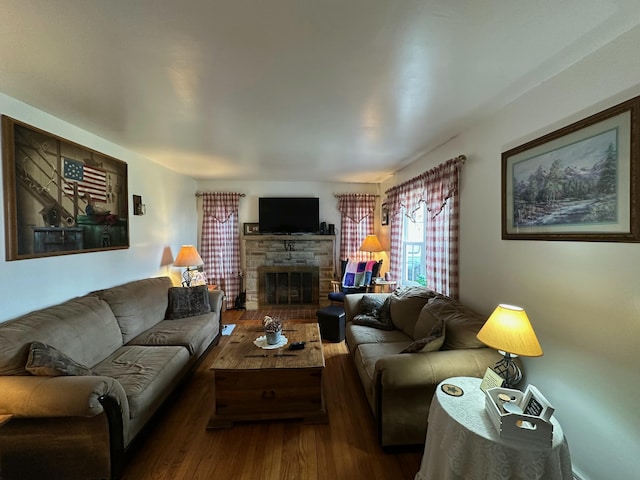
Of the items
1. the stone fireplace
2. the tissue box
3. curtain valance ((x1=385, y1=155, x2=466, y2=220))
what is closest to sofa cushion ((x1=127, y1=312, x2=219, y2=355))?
the stone fireplace

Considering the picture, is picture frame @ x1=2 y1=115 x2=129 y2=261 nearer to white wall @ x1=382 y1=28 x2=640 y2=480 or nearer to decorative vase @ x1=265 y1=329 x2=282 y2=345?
decorative vase @ x1=265 y1=329 x2=282 y2=345

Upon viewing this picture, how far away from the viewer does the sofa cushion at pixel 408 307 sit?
2682mm

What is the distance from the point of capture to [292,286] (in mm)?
5047

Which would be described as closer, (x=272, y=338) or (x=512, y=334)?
(x=512, y=334)

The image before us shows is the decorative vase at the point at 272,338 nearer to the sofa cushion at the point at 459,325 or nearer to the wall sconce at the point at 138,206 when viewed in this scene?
the sofa cushion at the point at 459,325

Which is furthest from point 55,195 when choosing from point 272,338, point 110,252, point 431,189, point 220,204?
point 431,189

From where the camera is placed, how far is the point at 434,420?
1396 mm

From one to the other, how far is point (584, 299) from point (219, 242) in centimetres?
493

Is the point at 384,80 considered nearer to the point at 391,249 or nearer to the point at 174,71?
the point at 174,71

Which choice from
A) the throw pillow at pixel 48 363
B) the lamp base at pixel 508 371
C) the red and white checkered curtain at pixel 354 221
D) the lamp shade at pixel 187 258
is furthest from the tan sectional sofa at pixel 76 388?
the red and white checkered curtain at pixel 354 221

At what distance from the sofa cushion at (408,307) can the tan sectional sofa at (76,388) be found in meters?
2.13

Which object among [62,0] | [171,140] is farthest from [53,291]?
[62,0]

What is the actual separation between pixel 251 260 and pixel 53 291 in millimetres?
2948

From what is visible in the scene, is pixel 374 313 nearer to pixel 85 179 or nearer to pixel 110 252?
pixel 110 252
